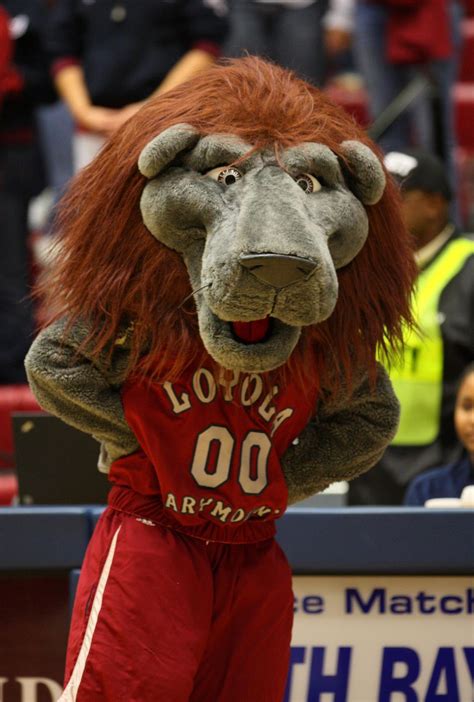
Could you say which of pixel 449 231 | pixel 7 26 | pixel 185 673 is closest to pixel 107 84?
pixel 7 26

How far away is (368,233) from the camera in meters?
2.36

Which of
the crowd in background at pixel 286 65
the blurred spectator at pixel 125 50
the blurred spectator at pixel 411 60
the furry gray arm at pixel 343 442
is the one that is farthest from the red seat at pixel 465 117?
the furry gray arm at pixel 343 442

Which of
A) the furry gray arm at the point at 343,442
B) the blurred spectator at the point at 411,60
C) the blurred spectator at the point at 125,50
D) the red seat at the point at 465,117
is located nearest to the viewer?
the furry gray arm at the point at 343,442

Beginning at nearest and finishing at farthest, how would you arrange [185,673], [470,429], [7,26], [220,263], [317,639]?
[220,263]
[185,673]
[317,639]
[470,429]
[7,26]

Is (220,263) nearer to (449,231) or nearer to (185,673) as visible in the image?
(185,673)

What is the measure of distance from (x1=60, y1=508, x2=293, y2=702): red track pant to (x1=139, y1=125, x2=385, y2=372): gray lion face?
39cm

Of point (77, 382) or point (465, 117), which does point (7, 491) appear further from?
point (465, 117)

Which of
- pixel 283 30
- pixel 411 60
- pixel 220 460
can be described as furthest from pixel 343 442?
pixel 283 30

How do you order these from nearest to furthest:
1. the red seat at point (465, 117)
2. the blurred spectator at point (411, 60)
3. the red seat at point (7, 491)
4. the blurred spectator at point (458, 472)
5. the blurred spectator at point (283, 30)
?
the blurred spectator at point (458, 472)
the red seat at point (7, 491)
the blurred spectator at point (411, 60)
the blurred spectator at point (283, 30)
the red seat at point (465, 117)

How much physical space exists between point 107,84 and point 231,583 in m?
3.01

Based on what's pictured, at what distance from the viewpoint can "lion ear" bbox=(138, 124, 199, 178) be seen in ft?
7.28

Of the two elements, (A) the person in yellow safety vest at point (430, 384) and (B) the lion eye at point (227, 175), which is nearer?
(B) the lion eye at point (227, 175)

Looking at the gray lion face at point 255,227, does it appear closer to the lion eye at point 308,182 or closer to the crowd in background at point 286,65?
the lion eye at point 308,182

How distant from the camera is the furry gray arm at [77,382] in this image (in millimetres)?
2344
